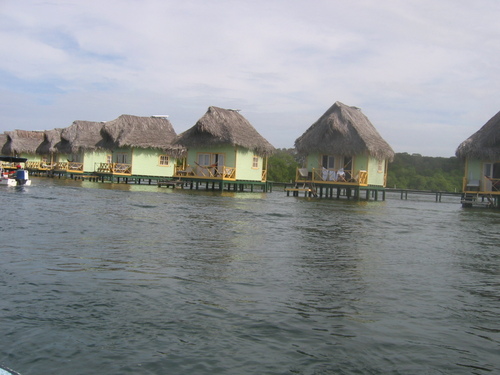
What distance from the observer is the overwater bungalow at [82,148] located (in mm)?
41719

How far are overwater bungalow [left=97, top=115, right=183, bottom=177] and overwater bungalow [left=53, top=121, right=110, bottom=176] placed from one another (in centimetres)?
311

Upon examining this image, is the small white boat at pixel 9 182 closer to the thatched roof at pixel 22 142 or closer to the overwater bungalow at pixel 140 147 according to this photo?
the overwater bungalow at pixel 140 147

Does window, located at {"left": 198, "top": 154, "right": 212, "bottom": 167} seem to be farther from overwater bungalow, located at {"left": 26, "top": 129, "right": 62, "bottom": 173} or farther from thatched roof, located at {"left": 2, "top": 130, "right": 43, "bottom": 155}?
thatched roof, located at {"left": 2, "top": 130, "right": 43, "bottom": 155}

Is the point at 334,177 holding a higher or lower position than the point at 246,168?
lower

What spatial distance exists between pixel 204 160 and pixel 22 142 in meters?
29.1

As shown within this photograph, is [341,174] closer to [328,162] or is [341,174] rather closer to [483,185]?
[328,162]

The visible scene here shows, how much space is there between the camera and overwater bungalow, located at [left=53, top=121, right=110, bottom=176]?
41719mm

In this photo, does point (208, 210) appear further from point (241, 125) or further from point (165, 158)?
point (165, 158)

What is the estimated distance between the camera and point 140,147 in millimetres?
36156

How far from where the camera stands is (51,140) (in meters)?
49.1

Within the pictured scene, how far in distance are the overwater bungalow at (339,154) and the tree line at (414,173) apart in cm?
1868

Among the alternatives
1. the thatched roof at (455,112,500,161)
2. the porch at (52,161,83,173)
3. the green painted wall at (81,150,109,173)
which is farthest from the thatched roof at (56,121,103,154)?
the thatched roof at (455,112,500,161)

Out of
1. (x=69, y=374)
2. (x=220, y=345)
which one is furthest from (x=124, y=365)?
(x=220, y=345)

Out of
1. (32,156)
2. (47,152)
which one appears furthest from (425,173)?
(32,156)
